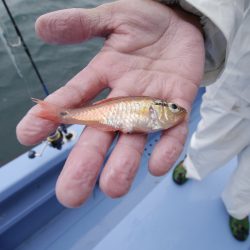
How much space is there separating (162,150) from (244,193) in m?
1.18

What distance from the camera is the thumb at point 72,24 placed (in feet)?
5.16

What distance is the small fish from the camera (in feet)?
A: 4.98

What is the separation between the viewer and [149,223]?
2486mm

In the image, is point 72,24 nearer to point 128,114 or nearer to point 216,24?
point 128,114

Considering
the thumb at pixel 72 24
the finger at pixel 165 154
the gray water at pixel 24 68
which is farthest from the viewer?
the gray water at pixel 24 68

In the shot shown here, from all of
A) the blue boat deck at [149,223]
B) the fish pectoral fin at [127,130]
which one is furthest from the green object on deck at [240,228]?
the fish pectoral fin at [127,130]

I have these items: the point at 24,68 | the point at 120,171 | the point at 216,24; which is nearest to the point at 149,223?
the point at 120,171

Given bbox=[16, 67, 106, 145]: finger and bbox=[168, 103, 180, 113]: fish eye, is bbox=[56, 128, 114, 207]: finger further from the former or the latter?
bbox=[168, 103, 180, 113]: fish eye

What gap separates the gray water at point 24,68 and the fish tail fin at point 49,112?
278 centimetres

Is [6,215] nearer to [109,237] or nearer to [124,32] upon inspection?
[109,237]

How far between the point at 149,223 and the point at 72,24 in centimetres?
166

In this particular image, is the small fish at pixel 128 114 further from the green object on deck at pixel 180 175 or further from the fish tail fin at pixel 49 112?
the green object on deck at pixel 180 175

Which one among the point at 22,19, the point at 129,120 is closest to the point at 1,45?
the point at 22,19

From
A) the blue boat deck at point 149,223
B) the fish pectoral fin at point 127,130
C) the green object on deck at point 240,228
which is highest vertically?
the fish pectoral fin at point 127,130
